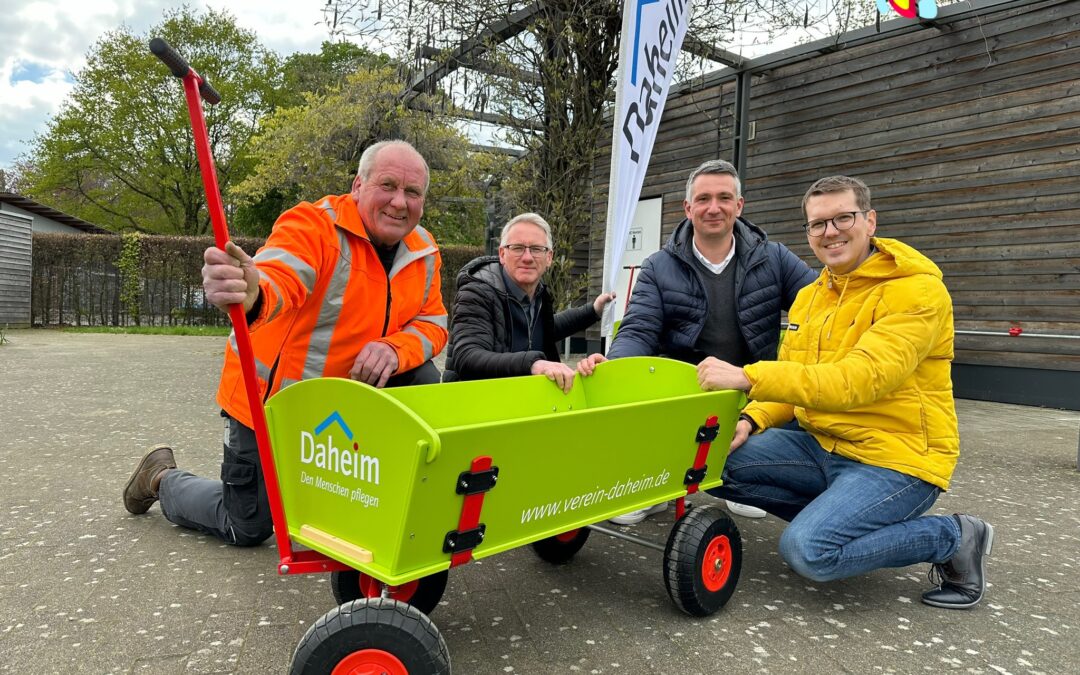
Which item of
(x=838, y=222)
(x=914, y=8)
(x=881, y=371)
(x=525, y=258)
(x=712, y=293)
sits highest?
(x=914, y=8)

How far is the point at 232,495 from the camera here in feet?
9.22

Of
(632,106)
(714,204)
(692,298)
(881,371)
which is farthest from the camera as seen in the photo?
(632,106)

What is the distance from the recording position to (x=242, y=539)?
9.62 feet

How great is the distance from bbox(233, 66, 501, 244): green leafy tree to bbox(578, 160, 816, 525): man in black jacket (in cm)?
966

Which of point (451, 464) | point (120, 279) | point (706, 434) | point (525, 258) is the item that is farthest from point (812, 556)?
point (120, 279)

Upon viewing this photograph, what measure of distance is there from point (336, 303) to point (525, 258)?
0.95m

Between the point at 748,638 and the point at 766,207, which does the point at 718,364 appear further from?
the point at 766,207

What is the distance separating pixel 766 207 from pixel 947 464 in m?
7.54

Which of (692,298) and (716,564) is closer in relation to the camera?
(716,564)

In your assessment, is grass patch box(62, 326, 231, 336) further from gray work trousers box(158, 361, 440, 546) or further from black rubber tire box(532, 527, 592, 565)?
black rubber tire box(532, 527, 592, 565)

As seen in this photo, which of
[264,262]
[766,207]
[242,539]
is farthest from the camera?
[766,207]

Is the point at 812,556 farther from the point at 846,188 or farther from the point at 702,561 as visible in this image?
the point at 846,188

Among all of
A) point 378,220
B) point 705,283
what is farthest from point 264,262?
point 705,283

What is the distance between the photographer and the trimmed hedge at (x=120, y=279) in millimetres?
16984
